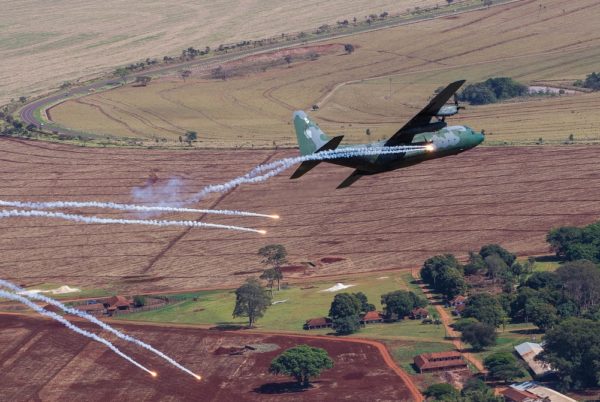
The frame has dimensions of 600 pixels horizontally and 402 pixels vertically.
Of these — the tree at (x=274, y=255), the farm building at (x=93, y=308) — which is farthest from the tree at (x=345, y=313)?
the farm building at (x=93, y=308)

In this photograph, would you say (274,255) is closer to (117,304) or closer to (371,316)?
(371,316)

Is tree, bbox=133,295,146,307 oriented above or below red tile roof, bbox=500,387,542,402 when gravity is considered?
above

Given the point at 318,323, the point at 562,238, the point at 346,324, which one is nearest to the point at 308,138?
the point at 346,324

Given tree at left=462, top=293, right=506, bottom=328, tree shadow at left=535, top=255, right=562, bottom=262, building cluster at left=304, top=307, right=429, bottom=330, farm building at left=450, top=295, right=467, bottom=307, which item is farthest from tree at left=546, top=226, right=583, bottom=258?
building cluster at left=304, top=307, right=429, bottom=330

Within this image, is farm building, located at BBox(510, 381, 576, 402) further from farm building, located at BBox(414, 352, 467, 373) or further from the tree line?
farm building, located at BBox(414, 352, 467, 373)

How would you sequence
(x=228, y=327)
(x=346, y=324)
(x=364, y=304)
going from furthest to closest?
1. (x=228, y=327)
2. (x=364, y=304)
3. (x=346, y=324)

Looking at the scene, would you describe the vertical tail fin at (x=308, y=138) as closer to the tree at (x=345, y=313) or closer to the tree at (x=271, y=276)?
the tree at (x=345, y=313)
